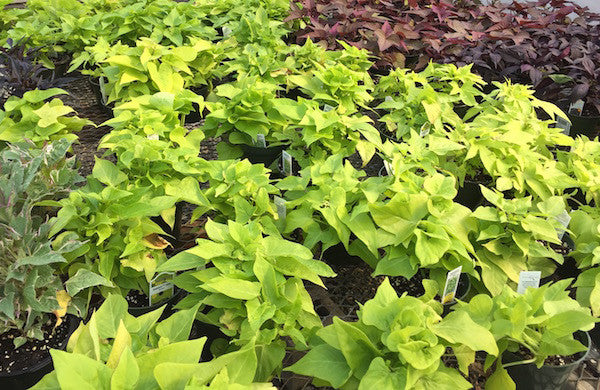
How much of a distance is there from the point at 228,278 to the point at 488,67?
7.43ft

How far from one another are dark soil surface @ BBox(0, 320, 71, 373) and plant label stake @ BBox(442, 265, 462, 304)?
43.3 inches

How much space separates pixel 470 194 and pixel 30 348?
1698 mm

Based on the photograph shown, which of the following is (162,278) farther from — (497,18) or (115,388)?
(497,18)

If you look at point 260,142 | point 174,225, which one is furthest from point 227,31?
point 174,225

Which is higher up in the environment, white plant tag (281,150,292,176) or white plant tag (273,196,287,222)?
white plant tag (273,196,287,222)

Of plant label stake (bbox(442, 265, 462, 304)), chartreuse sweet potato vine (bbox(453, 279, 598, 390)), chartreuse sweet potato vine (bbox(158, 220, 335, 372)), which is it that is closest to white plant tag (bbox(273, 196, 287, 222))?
chartreuse sweet potato vine (bbox(158, 220, 335, 372))

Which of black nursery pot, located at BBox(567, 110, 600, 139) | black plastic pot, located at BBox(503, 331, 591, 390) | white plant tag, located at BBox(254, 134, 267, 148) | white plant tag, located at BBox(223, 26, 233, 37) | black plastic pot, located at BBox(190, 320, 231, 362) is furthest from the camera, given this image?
white plant tag, located at BBox(223, 26, 233, 37)

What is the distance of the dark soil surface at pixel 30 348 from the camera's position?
145 cm

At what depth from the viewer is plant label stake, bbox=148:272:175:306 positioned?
5.40ft

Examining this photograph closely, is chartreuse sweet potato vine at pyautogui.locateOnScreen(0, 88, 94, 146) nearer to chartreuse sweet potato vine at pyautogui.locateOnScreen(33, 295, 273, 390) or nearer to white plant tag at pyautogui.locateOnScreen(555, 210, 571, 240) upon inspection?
chartreuse sweet potato vine at pyautogui.locateOnScreen(33, 295, 273, 390)

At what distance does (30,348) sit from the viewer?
1.50m

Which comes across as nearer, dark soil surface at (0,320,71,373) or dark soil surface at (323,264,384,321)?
dark soil surface at (0,320,71,373)

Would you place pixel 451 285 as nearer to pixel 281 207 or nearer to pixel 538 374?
pixel 538 374

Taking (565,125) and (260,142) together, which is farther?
(565,125)
